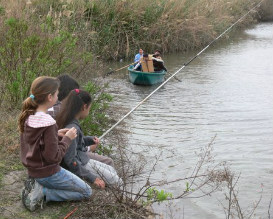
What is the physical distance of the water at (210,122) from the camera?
677cm

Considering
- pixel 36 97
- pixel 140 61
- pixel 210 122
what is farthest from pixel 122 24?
pixel 36 97

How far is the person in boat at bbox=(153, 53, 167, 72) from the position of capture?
14581mm

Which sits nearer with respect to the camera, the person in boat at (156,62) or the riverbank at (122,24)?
the riverbank at (122,24)

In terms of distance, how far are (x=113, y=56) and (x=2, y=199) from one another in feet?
44.1

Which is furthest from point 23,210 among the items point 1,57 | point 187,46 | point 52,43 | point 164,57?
point 187,46

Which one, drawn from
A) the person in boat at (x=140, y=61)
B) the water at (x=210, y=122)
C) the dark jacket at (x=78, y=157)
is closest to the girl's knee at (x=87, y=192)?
the dark jacket at (x=78, y=157)

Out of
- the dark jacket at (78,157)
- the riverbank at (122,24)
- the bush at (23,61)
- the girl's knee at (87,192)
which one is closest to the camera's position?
the girl's knee at (87,192)

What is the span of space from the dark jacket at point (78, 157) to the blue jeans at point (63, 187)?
298mm

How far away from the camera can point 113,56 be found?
1784cm

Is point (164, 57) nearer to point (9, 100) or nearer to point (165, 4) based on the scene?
point (165, 4)

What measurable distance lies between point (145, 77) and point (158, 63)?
37.5 inches

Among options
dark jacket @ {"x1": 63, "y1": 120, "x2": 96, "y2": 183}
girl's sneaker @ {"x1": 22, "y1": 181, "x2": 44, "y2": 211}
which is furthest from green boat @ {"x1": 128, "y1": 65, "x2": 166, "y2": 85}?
girl's sneaker @ {"x1": 22, "y1": 181, "x2": 44, "y2": 211}

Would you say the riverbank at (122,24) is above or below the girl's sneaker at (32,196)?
above

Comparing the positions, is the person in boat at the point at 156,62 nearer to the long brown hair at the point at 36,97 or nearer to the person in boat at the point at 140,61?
the person in boat at the point at 140,61
